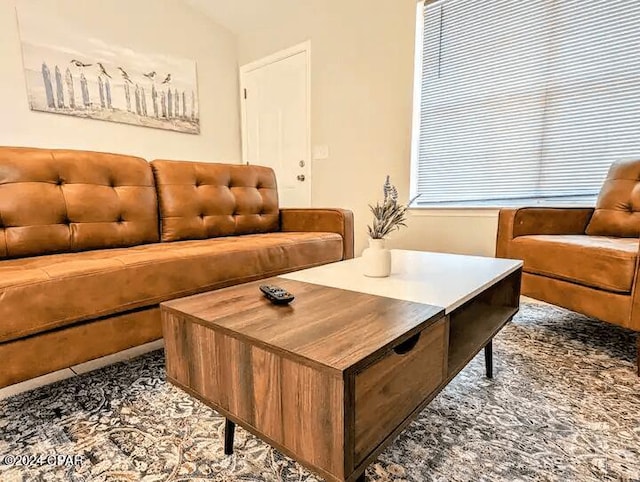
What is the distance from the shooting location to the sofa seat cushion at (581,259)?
1.35m

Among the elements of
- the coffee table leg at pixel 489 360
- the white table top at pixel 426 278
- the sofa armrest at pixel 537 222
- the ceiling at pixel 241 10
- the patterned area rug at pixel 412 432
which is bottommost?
the patterned area rug at pixel 412 432

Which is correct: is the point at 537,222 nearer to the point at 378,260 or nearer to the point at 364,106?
the point at 378,260

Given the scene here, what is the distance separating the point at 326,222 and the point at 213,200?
2.28 ft

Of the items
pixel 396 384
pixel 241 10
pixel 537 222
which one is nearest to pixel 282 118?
pixel 241 10

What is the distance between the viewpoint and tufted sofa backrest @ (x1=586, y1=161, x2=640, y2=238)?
1.84 meters

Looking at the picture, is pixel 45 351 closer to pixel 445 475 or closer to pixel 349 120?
pixel 445 475

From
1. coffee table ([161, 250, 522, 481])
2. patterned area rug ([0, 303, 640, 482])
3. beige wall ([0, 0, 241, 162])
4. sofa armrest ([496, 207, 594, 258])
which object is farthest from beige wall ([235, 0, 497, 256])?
coffee table ([161, 250, 522, 481])

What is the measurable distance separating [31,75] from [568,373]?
376 cm

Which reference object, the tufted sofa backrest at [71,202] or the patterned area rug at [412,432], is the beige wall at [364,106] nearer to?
the patterned area rug at [412,432]

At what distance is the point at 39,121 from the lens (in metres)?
2.70

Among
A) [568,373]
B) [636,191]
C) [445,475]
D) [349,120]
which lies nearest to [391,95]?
[349,120]

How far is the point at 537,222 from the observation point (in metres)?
1.93

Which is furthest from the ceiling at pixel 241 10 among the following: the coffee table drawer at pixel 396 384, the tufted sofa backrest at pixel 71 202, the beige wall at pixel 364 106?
the coffee table drawer at pixel 396 384

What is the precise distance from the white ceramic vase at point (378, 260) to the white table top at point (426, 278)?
0.10 ft
